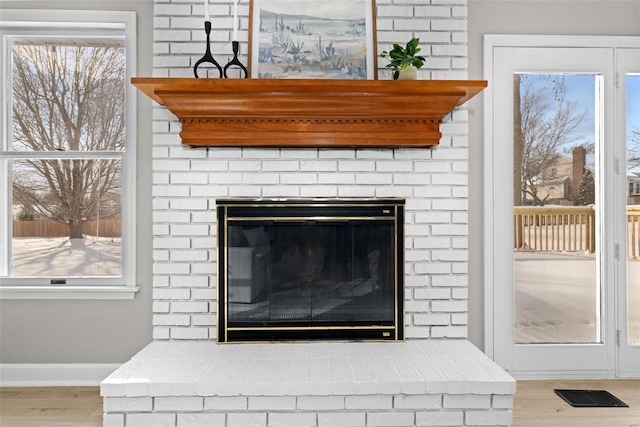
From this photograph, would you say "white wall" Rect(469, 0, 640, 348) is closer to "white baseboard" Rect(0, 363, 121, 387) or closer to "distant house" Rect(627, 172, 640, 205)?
"distant house" Rect(627, 172, 640, 205)

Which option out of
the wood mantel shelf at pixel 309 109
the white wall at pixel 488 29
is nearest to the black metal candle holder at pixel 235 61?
the wood mantel shelf at pixel 309 109

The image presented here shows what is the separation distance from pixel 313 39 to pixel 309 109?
1.61 ft

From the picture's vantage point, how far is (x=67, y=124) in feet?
8.95

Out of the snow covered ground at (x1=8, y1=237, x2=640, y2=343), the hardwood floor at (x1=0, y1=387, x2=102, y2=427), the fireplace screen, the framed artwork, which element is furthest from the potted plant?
the hardwood floor at (x1=0, y1=387, x2=102, y2=427)

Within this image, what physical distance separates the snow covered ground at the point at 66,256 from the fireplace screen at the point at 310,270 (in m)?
0.73

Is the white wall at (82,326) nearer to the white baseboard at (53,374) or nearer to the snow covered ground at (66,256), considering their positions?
the white baseboard at (53,374)

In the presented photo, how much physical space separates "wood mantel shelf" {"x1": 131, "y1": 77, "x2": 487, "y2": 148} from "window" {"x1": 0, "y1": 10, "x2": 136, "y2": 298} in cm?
63

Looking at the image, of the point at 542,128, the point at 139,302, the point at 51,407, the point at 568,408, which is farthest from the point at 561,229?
the point at 51,407

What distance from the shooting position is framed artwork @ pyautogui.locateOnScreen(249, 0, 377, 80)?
2.52 metres

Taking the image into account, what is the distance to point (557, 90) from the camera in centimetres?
273

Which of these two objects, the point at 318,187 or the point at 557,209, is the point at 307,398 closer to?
the point at 318,187

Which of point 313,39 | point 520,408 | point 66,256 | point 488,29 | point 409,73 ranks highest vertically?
point 488,29

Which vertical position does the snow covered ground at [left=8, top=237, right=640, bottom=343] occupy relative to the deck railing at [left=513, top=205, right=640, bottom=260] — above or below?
below

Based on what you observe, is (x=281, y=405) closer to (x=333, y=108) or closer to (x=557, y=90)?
(x=333, y=108)
